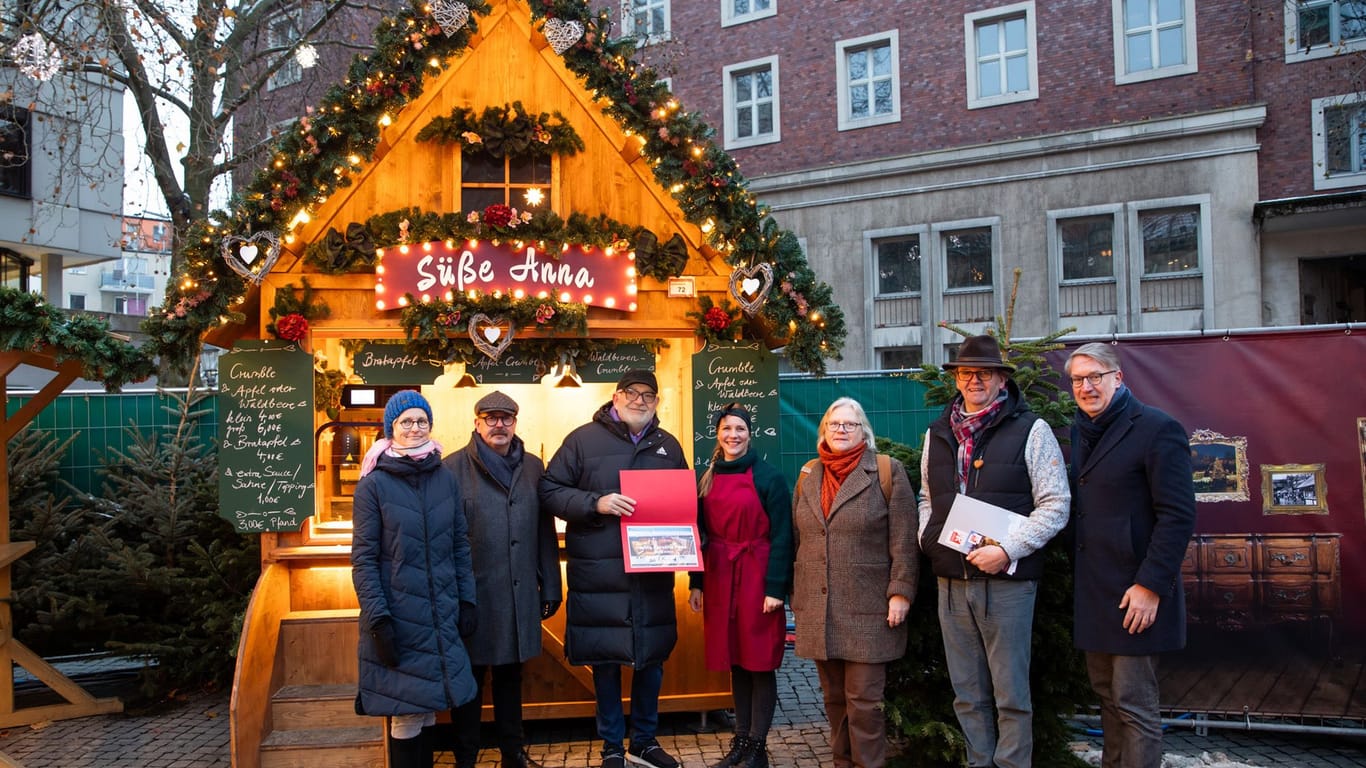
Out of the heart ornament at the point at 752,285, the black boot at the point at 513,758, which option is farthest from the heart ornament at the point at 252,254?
the black boot at the point at 513,758

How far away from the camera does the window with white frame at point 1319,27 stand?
58.9ft

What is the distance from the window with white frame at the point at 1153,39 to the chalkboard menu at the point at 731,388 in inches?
653

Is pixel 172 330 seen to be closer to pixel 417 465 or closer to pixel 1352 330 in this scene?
pixel 417 465

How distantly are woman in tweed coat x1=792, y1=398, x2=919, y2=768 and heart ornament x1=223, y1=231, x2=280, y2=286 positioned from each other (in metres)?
3.44

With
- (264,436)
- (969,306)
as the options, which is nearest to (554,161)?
(264,436)

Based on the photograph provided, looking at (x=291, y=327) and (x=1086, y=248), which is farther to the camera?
(x=1086, y=248)

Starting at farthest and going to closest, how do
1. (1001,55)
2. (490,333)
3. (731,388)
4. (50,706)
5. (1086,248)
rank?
(1001,55), (1086,248), (50,706), (731,388), (490,333)

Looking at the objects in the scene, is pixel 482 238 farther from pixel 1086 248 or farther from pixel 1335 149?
pixel 1335 149

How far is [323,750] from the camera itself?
18.4 feet

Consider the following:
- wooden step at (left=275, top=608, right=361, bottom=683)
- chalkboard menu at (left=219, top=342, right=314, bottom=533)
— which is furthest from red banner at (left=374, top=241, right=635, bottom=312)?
wooden step at (left=275, top=608, right=361, bottom=683)

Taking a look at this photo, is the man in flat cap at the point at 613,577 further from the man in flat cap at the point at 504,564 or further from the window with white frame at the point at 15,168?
the window with white frame at the point at 15,168

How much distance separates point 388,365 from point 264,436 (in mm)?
863

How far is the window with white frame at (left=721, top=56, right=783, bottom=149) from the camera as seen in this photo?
23.1m

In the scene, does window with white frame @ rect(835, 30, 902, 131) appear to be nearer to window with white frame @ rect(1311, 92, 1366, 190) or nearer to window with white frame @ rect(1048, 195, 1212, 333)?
window with white frame @ rect(1048, 195, 1212, 333)
